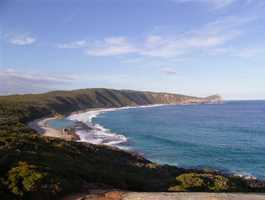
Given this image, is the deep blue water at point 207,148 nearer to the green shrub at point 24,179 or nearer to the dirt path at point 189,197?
the dirt path at point 189,197

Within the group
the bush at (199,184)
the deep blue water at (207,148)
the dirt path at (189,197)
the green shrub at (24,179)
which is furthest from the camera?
the deep blue water at (207,148)

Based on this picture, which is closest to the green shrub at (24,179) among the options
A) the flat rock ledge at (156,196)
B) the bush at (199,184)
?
the flat rock ledge at (156,196)

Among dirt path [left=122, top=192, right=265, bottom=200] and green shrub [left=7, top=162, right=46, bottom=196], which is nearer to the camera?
dirt path [left=122, top=192, right=265, bottom=200]

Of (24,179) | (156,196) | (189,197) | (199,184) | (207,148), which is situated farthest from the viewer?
(207,148)

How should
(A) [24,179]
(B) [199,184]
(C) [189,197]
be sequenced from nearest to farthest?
1. (C) [189,197]
2. (A) [24,179]
3. (B) [199,184]

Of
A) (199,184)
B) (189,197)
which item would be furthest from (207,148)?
(189,197)

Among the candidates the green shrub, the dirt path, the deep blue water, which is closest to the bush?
the dirt path

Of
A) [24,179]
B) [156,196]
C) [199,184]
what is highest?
[24,179]

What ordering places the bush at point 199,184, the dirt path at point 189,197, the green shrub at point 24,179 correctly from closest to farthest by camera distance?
the dirt path at point 189,197, the green shrub at point 24,179, the bush at point 199,184

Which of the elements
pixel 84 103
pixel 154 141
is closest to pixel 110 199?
pixel 154 141

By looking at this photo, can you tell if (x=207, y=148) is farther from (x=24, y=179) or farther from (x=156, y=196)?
(x=24, y=179)

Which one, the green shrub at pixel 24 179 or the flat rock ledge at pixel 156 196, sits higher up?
the green shrub at pixel 24 179

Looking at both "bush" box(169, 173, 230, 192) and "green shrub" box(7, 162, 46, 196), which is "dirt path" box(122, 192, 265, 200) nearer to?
"green shrub" box(7, 162, 46, 196)
